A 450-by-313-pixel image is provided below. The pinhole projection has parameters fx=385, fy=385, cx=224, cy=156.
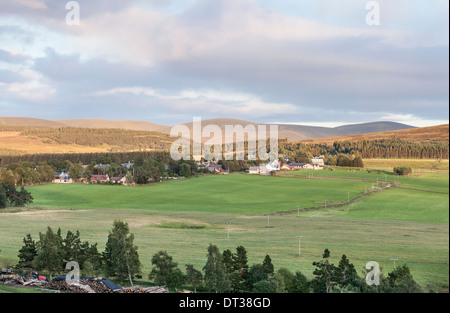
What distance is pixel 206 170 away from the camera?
61.5 m

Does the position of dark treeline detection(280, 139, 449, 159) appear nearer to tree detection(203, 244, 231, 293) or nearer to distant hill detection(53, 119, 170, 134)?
tree detection(203, 244, 231, 293)

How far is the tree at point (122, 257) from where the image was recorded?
15.0 meters

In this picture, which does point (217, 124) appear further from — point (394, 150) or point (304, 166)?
point (394, 150)

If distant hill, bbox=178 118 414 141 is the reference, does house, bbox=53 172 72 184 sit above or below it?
below

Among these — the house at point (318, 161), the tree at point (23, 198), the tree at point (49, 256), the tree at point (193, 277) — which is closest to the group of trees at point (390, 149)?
the house at point (318, 161)

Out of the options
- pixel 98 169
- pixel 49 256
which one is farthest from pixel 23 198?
pixel 49 256

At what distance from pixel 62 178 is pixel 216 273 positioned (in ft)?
110

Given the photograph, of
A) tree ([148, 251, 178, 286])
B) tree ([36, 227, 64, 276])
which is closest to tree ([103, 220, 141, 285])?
tree ([148, 251, 178, 286])

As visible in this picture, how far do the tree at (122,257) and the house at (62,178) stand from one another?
27.8 metres

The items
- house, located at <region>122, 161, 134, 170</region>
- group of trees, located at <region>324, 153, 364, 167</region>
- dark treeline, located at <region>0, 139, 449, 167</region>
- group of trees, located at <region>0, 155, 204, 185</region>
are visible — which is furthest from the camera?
house, located at <region>122, 161, 134, 170</region>

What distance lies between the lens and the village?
1786 inches

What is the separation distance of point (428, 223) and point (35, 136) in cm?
3983
